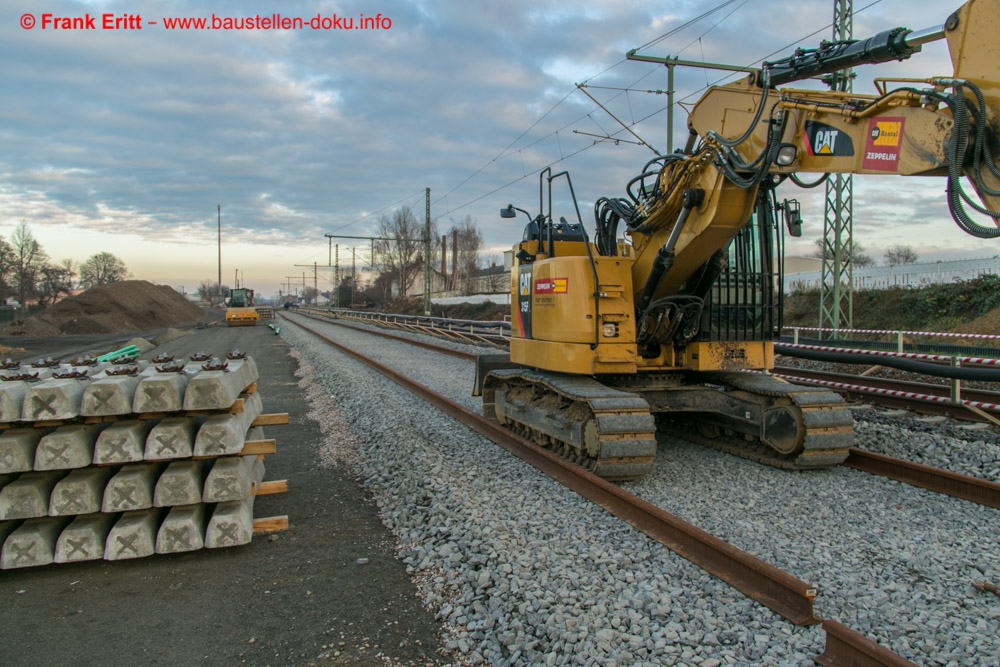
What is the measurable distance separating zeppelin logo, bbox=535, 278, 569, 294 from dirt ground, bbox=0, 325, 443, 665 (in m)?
2.89

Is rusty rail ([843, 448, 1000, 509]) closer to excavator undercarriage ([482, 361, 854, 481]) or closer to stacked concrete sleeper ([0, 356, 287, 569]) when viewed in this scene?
excavator undercarriage ([482, 361, 854, 481])

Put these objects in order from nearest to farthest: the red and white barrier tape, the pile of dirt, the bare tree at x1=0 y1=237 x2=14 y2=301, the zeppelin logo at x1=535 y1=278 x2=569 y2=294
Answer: the zeppelin logo at x1=535 y1=278 x2=569 y2=294, the red and white barrier tape, the pile of dirt, the bare tree at x1=0 y1=237 x2=14 y2=301

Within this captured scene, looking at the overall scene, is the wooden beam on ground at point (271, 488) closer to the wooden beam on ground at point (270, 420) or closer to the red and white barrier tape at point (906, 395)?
the wooden beam on ground at point (270, 420)

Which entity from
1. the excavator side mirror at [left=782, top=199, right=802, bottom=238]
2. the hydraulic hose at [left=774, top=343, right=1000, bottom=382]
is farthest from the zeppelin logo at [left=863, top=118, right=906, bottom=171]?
the hydraulic hose at [left=774, top=343, right=1000, bottom=382]

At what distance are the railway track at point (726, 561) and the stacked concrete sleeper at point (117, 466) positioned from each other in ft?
9.21

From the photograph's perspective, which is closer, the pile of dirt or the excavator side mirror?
the excavator side mirror

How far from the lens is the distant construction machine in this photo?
145 feet

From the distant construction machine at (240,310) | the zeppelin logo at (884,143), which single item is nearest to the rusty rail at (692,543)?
the zeppelin logo at (884,143)

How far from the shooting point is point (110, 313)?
46.4 m

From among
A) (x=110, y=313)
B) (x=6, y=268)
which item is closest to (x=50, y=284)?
(x=6, y=268)

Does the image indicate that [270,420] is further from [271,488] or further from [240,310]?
[240,310]

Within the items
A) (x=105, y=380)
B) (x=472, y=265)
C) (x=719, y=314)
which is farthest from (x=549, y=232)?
(x=472, y=265)

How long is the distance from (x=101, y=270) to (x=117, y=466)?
326ft

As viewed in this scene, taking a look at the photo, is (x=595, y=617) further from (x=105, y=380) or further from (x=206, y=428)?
(x=105, y=380)
